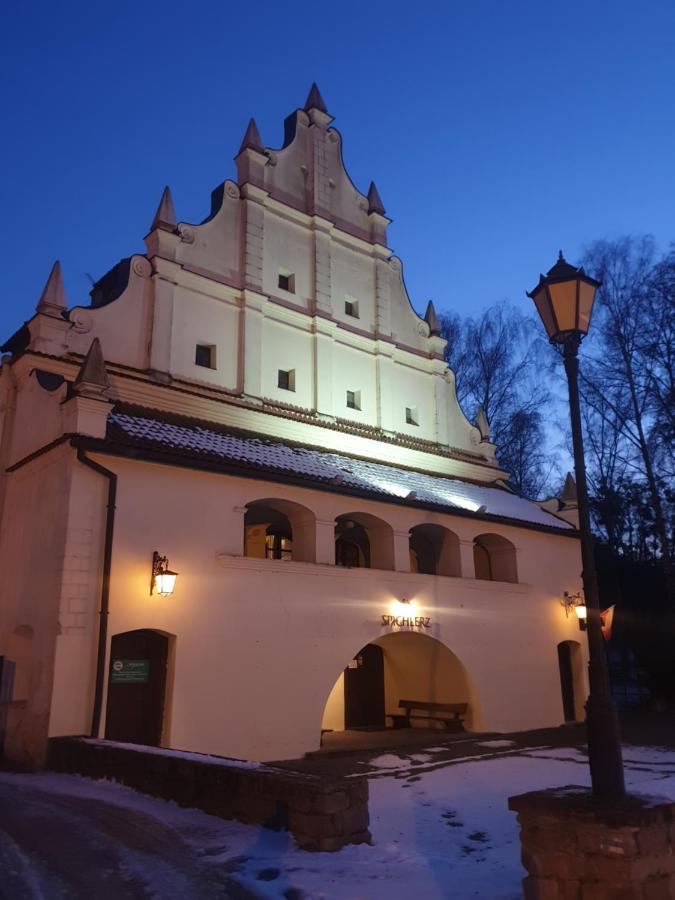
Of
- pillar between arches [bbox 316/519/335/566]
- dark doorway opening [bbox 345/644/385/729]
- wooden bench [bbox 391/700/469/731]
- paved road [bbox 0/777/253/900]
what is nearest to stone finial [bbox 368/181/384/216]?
pillar between arches [bbox 316/519/335/566]

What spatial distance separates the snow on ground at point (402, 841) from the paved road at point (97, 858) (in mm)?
209

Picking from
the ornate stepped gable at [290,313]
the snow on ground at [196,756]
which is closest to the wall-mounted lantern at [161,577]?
the snow on ground at [196,756]

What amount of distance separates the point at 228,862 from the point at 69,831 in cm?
211

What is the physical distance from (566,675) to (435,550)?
598 cm

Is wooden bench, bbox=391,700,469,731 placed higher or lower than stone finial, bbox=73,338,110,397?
lower

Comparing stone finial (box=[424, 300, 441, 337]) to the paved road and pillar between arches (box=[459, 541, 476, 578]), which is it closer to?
pillar between arches (box=[459, 541, 476, 578])

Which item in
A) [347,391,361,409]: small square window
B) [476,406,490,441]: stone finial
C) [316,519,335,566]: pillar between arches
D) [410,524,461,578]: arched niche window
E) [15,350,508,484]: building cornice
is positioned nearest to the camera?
[316,519,335,566]: pillar between arches

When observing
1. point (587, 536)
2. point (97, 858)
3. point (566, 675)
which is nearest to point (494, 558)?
point (566, 675)

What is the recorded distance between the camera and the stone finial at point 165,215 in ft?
62.4

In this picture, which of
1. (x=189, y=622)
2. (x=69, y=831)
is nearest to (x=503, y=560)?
(x=189, y=622)

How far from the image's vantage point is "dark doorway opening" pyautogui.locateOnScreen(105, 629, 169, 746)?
12898 mm

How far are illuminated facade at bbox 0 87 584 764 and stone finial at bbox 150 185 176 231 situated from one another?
84 mm

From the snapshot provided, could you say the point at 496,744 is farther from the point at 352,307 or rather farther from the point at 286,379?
the point at 352,307

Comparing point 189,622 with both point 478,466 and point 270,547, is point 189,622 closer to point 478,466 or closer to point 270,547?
point 270,547
